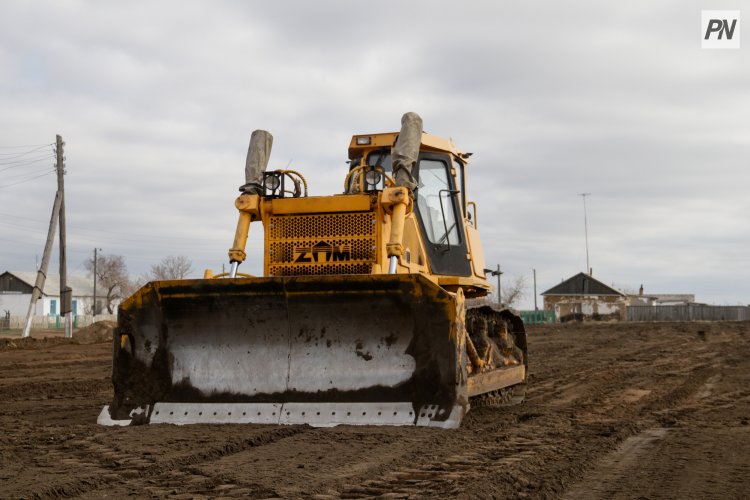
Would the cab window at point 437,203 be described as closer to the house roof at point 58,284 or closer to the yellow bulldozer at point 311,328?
the yellow bulldozer at point 311,328

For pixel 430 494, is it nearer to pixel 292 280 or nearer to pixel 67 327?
pixel 292 280

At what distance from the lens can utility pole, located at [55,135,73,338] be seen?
98.6 ft

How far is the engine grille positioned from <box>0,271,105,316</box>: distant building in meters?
67.7

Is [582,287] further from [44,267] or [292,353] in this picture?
[292,353]

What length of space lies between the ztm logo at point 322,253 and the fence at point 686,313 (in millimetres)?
58325

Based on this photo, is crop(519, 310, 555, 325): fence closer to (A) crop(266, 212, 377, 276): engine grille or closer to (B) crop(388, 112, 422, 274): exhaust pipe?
(B) crop(388, 112, 422, 274): exhaust pipe

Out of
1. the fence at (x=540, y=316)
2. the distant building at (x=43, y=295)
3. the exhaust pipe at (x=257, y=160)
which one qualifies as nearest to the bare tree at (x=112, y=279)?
the distant building at (x=43, y=295)

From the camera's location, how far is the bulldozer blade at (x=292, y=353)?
744 cm

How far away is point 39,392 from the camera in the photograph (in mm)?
12203

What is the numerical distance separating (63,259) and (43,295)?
4341 cm

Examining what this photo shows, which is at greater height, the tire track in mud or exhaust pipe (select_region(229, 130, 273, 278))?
exhaust pipe (select_region(229, 130, 273, 278))

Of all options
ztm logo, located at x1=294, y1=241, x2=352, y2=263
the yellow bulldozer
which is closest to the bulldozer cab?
the yellow bulldozer

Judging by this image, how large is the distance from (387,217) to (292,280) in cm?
129

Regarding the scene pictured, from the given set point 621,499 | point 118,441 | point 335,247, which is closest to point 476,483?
point 621,499
